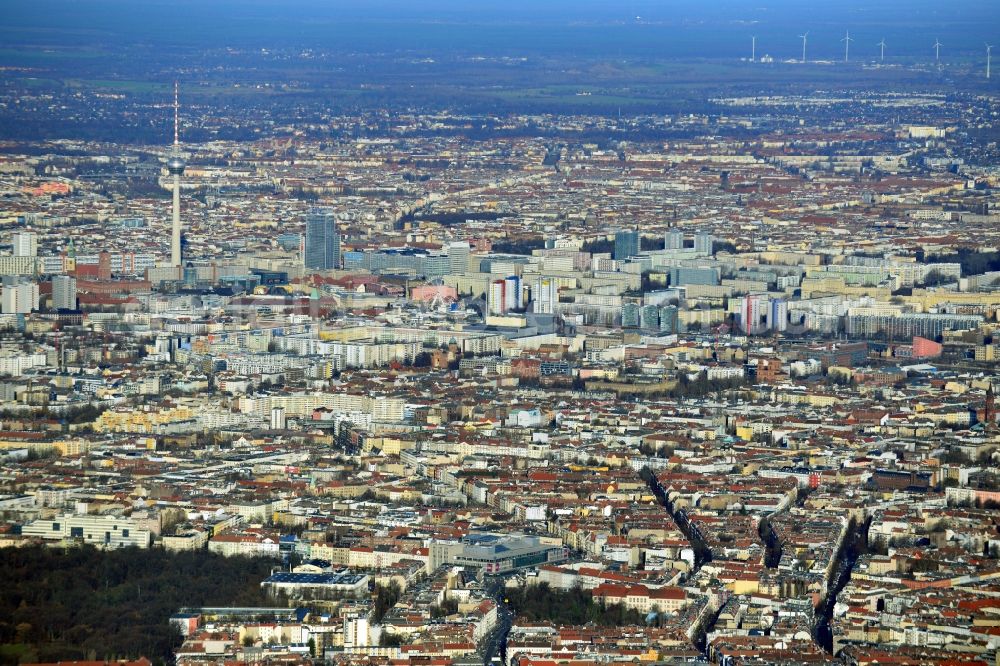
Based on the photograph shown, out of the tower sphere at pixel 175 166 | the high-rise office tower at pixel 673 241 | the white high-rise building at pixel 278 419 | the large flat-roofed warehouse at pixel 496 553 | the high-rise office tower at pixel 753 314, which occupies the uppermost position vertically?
the tower sphere at pixel 175 166

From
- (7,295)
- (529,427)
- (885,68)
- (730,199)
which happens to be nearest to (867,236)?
(730,199)

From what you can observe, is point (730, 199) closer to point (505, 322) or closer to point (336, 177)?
point (336, 177)

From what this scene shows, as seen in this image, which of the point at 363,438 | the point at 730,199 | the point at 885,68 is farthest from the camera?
the point at 885,68

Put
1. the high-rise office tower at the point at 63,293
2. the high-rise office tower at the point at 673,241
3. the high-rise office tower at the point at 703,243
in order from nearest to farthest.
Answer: the high-rise office tower at the point at 63,293, the high-rise office tower at the point at 703,243, the high-rise office tower at the point at 673,241

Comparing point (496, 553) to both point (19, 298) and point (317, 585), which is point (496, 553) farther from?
point (19, 298)

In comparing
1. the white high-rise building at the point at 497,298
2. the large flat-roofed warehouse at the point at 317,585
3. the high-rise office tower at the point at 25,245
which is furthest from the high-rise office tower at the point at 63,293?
the large flat-roofed warehouse at the point at 317,585

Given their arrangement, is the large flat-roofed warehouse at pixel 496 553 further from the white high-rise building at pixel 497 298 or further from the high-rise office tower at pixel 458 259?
the high-rise office tower at pixel 458 259
